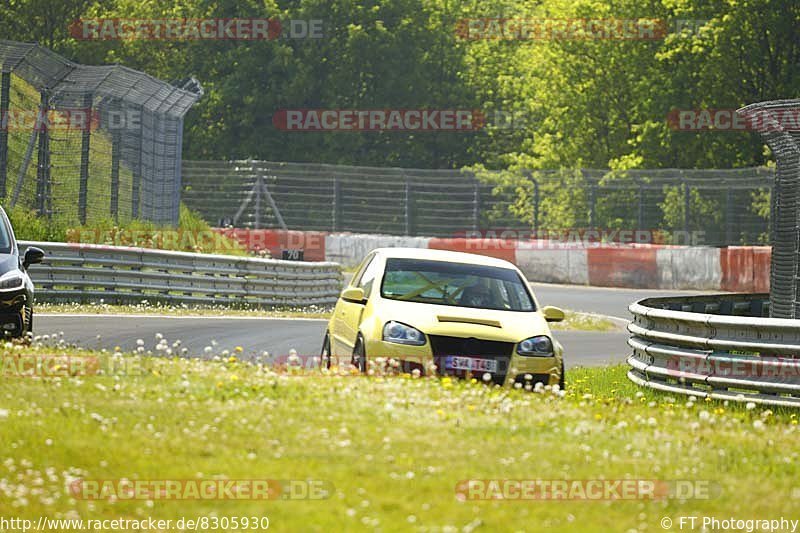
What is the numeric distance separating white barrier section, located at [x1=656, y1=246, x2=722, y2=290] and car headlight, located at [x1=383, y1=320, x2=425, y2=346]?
2423 cm

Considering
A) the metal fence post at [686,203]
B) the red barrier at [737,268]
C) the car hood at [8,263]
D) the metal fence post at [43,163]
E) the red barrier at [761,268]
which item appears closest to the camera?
the car hood at [8,263]

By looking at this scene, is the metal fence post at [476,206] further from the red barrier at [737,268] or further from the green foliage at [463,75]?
the green foliage at [463,75]

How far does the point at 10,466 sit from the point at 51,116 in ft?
70.8

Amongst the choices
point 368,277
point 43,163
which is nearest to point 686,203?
point 43,163

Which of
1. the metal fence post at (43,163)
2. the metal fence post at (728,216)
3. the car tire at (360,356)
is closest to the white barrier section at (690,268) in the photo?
the metal fence post at (728,216)

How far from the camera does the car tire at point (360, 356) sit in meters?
12.9

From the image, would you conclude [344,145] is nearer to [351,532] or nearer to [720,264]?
[720,264]

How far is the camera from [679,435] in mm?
9656

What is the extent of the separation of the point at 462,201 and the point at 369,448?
3346 cm

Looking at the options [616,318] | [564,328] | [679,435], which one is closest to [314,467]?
[679,435]

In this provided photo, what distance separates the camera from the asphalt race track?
1891 centimetres

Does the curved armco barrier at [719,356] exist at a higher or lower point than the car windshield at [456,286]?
lower

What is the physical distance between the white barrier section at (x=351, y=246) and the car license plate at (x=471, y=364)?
90.3 ft

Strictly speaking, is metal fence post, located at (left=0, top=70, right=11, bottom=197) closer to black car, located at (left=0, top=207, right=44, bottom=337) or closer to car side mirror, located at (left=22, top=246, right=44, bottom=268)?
car side mirror, located at (left=22, top=246, right=44, bottom=268)
